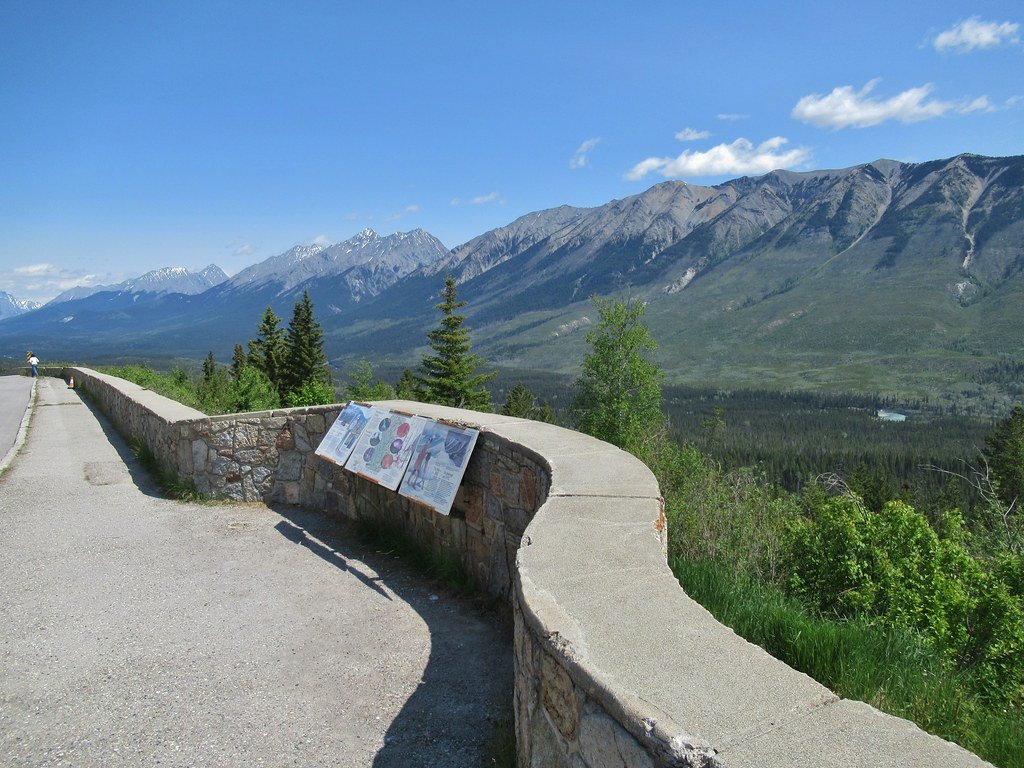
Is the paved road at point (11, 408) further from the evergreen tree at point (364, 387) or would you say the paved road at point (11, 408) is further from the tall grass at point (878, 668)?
the evergreen tree at point (364, 387)

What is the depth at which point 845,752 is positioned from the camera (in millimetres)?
1591

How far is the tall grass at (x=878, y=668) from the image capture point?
242 cm

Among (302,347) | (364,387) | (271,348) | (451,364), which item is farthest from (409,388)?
(364,387)

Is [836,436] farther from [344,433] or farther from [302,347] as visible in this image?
[344,433]

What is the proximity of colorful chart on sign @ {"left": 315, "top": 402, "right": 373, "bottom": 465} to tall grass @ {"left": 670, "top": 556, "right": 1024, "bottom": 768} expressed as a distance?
402 cm

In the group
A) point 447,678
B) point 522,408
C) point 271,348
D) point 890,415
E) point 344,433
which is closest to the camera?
point 447,678

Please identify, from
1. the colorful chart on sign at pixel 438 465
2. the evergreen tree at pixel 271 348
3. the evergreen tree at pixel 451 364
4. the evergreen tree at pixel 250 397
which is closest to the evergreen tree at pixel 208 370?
the evergreen tree at pixel 271 348

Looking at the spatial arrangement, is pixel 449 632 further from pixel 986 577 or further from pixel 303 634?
pixel 986 577

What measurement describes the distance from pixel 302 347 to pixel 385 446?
44.4m

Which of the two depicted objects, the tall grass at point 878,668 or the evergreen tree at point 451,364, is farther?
the evergreen tree at point 451,364

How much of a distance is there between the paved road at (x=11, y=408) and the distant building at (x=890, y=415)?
14464 centimetres

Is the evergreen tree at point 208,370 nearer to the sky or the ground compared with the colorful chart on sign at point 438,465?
nearer to the ground

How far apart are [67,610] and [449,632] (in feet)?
9.55

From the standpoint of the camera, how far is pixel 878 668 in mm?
2744
